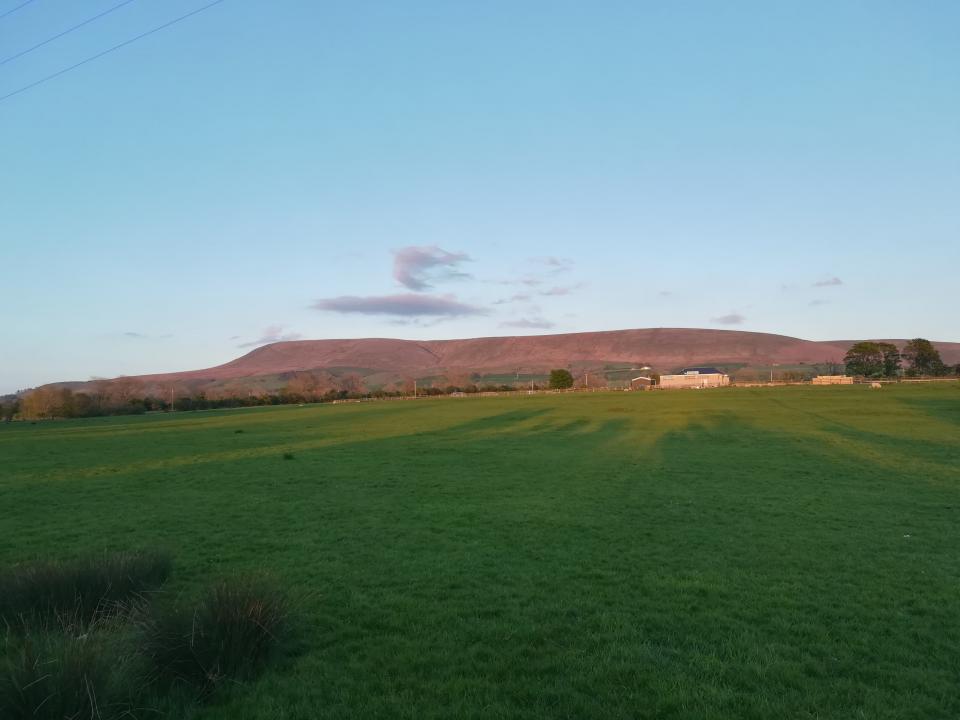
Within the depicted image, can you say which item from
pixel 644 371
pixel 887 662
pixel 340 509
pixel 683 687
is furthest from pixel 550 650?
pixel 644 371

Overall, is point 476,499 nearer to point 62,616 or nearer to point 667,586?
point 667,586

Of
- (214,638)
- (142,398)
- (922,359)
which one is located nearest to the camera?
(214,638)

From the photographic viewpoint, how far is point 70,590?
6.41 metres

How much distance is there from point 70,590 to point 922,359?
409 ft

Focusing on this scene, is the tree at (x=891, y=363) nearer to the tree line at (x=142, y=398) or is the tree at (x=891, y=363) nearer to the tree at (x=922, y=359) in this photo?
the tree at (x=922, y=359)

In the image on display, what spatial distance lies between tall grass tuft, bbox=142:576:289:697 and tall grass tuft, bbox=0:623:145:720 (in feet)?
1.32

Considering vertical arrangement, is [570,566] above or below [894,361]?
below

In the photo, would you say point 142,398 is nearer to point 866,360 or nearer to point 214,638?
point 214,638

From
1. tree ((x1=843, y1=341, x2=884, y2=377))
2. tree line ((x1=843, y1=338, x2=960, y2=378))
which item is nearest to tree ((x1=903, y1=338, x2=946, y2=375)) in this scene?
tree line ((x1=843, y1=338, x2=960, y2=378))

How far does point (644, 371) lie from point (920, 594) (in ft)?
485

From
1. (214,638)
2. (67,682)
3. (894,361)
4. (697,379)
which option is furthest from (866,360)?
(67,682)

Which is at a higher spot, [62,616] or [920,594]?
[62,616]

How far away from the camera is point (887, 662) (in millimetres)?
5219

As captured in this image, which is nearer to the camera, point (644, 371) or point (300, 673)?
point (300, 673)
